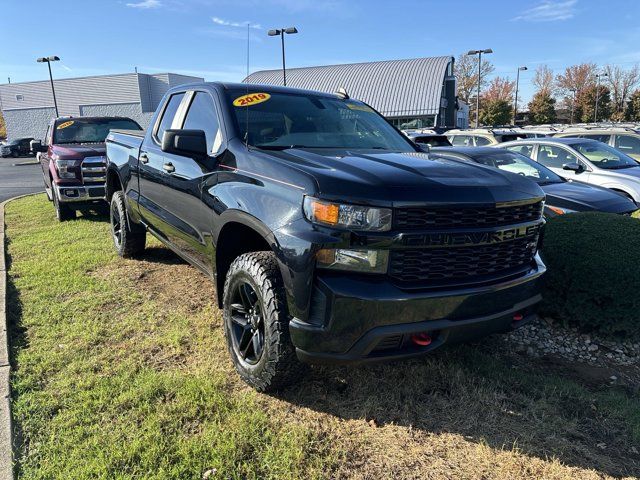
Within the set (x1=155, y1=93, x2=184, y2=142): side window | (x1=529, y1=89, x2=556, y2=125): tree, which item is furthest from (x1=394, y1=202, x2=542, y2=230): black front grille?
(x1=529, y1=89, x2=556, y2=125): tree

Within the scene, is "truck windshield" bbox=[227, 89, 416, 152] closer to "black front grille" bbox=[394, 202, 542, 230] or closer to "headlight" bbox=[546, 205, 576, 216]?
"black front grille" bbox=[394, 202, 542, 230]

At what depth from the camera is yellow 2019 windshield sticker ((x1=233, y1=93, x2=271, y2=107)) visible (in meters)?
3.61

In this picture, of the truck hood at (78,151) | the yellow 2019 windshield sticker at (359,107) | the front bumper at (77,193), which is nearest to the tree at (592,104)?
the truck hood at (78,151)

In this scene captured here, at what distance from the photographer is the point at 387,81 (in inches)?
1826

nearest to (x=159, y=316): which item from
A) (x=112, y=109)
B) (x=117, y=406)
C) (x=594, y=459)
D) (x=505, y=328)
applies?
(x=117, y=406)

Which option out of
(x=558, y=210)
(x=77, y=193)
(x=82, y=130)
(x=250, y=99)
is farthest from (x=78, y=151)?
(x=558, y=210)

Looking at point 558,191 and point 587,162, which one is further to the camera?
point 587,162

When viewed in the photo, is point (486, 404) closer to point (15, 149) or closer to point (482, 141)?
point (482, 141)

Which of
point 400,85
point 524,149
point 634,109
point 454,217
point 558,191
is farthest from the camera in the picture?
point 634,109

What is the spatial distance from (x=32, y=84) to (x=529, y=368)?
66212mm

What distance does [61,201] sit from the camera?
328 inches

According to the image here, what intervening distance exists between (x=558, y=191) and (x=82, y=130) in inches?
337

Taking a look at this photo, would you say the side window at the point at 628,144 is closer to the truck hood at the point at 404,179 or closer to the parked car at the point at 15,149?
the truck hood at the point at 404,179

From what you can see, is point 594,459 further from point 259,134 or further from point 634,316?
point 259,134
